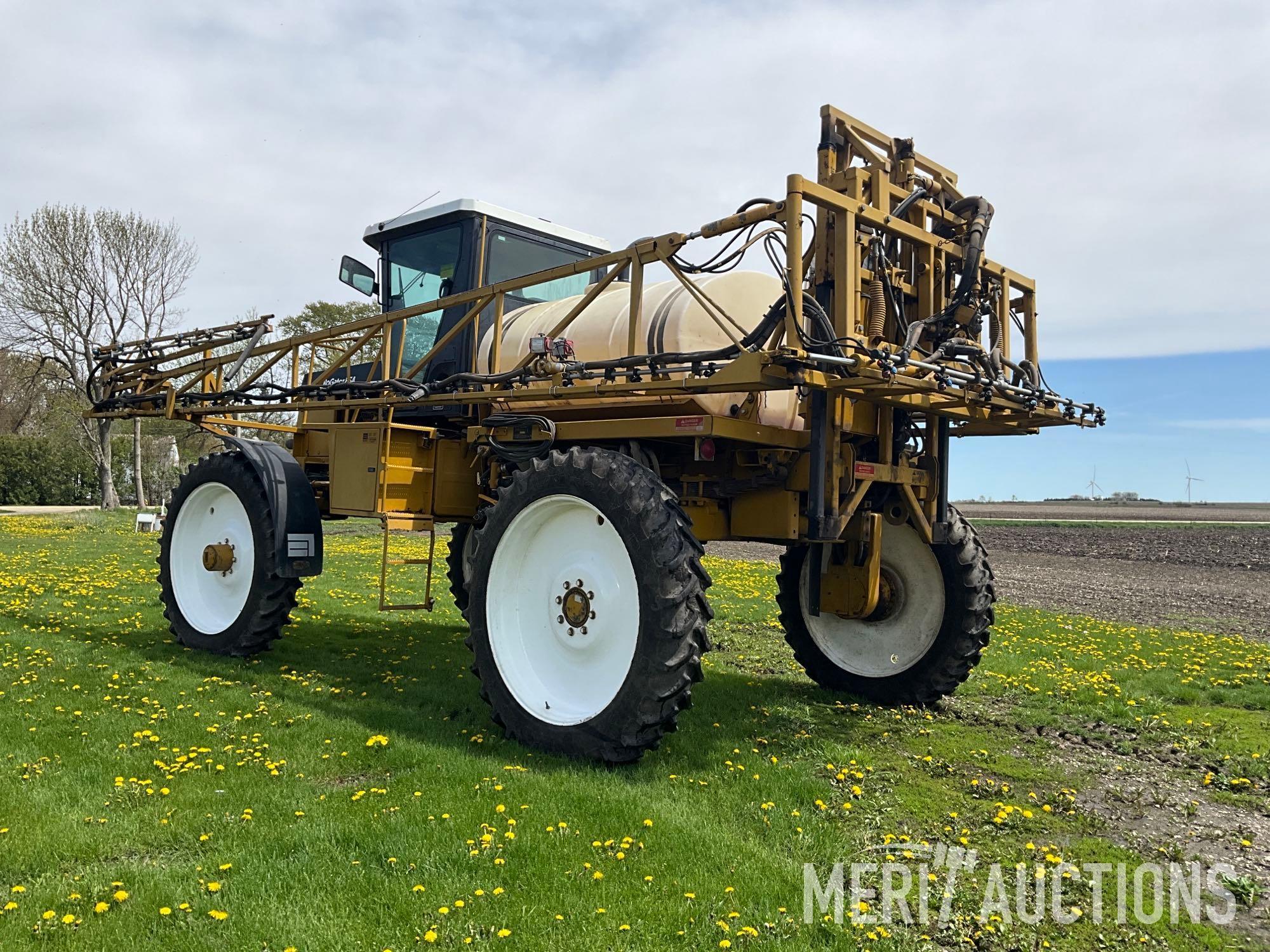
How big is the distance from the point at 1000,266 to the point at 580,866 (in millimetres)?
4411

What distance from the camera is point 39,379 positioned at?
1278 inches

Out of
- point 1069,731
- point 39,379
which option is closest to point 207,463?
point 1069,731

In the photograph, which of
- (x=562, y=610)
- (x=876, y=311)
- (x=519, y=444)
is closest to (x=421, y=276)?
(x=519, y=444)

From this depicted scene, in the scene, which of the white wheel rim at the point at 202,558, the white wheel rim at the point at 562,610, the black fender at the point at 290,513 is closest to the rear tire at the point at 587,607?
the white wheel rim at the point at 562,610

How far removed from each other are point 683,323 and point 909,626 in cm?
285

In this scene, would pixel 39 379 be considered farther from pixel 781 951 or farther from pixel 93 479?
pixel 781 951

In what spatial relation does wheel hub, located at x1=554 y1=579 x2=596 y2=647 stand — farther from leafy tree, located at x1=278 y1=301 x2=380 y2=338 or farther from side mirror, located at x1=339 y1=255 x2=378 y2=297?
leafy tree, located at x1=278 y1=301 x2=380 y2=338

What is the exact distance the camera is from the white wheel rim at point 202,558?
785cm

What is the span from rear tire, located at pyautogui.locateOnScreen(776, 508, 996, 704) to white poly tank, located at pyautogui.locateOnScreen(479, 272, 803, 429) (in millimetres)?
1489

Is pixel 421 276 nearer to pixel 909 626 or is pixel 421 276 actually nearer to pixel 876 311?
pixel 876 311

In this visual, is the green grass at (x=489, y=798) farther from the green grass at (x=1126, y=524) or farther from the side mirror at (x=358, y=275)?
the green grass at (x=1126, y=524)

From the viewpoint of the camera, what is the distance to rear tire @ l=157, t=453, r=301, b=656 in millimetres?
7438

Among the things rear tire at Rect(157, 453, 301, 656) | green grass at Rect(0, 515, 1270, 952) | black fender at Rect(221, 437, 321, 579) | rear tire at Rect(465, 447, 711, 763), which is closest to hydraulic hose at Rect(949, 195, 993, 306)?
rear tire at Rect(465, 447, 711, 763)

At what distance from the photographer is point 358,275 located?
8531 mm
